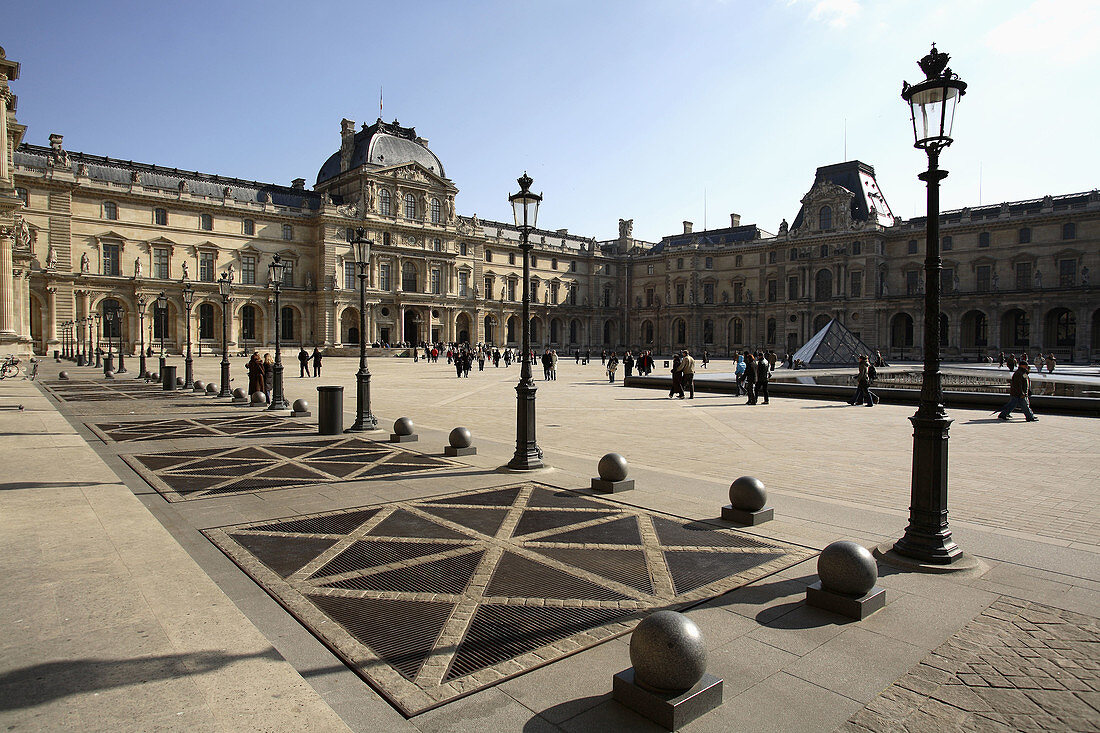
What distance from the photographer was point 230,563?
5.89m

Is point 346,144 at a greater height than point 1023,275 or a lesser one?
greater

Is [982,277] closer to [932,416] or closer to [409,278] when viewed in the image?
[409,278]

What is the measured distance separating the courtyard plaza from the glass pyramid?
3347cm

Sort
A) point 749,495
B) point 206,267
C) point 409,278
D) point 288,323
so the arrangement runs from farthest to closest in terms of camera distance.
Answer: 1. point 409,278
2. point 288,323
3. point 206,267
4. point 749,495

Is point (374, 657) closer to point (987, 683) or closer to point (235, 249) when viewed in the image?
point (987, 683)

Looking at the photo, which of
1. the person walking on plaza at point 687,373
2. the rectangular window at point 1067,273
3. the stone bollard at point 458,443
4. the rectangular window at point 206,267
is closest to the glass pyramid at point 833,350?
the person walking on plaza at point 687,373

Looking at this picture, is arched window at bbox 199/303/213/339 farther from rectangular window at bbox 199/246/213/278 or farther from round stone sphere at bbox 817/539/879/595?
round stone sphere at bbox 817/539/879/595

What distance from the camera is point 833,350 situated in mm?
44344

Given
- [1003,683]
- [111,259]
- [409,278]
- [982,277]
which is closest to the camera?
[1003,683]

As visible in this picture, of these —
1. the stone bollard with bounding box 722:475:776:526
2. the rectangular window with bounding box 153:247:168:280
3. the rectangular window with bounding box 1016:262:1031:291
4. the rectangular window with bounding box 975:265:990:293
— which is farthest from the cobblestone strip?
the rectangular window with bounding box 975:265:990:293

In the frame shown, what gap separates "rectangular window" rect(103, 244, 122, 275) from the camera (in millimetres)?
56562

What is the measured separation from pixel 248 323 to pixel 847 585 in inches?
2685

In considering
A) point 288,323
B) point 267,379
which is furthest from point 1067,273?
point 288,323


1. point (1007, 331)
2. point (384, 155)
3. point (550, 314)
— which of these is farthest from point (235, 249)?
point (1007, 331)
